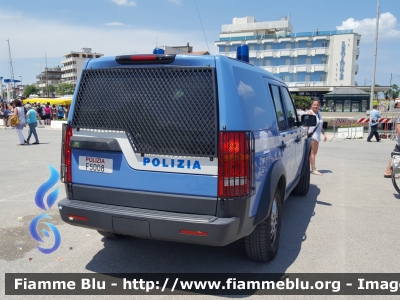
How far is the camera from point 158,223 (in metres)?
3.20

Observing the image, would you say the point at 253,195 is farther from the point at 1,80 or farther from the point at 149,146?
the point at 1,80

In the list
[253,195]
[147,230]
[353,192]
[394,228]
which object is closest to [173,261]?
[147,230]

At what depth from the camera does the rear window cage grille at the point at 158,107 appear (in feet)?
10.6

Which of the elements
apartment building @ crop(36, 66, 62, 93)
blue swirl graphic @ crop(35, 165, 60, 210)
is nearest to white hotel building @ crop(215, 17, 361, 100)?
blue swirl graphic @ crop(35, 165, 60, 210)

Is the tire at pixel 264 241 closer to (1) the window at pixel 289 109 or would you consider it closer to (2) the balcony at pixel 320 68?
→ (1) the window at pixel 289 109

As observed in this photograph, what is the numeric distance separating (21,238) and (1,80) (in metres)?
46.6

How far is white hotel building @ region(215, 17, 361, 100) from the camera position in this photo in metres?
68.6

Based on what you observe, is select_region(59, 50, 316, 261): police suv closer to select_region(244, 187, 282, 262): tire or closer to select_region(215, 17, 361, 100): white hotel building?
select_region(244, 187, 282, 262): tire

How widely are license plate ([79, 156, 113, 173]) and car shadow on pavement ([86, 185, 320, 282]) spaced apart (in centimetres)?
108

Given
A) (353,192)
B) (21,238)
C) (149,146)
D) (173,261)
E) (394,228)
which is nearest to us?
(149,146)

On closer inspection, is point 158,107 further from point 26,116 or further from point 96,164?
point 26,116

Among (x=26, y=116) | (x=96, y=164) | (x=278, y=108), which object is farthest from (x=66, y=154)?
(x=26, y=116)

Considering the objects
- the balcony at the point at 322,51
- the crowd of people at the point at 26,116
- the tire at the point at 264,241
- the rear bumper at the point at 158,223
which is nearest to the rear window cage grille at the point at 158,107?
the rear bumper at the point at 158,223

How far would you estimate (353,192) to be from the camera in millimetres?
7426
